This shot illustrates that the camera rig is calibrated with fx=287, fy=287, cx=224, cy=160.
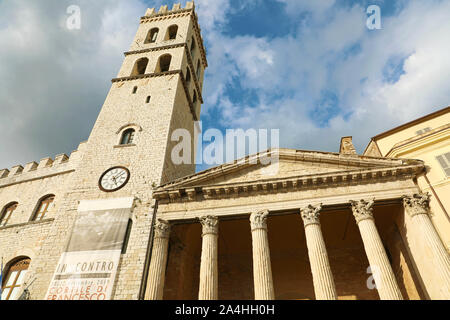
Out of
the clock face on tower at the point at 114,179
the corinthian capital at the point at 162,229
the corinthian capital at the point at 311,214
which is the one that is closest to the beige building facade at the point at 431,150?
the corinthian capital at the point at 311,214

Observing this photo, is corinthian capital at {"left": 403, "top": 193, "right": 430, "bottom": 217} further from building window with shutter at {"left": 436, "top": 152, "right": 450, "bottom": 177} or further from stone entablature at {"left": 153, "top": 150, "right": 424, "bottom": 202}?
building window with shutter at {"left": 436, "top": 152, "right": 450, "bottom": 177}

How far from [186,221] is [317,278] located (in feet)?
19.7

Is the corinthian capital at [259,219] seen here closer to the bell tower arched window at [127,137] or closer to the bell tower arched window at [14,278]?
the bell tower arched window at [127,137]

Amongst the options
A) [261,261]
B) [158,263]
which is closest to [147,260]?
[158,263]

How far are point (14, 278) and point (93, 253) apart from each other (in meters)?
5.15

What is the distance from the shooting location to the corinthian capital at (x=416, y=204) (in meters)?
11.3

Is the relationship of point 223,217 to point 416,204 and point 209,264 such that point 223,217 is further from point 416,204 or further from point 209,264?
point 416,204

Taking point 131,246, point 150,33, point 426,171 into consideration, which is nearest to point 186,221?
point 131,246

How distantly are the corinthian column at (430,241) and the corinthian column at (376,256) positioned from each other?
1382mm

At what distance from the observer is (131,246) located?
1245cm

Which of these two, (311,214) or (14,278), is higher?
(311,214)

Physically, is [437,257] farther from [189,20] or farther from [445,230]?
[189,20]

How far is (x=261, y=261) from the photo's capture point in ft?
36.8

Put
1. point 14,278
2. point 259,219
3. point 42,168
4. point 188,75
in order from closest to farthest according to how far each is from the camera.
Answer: point 259,219 → point 14,278 → point 42,168 → point 188,75
